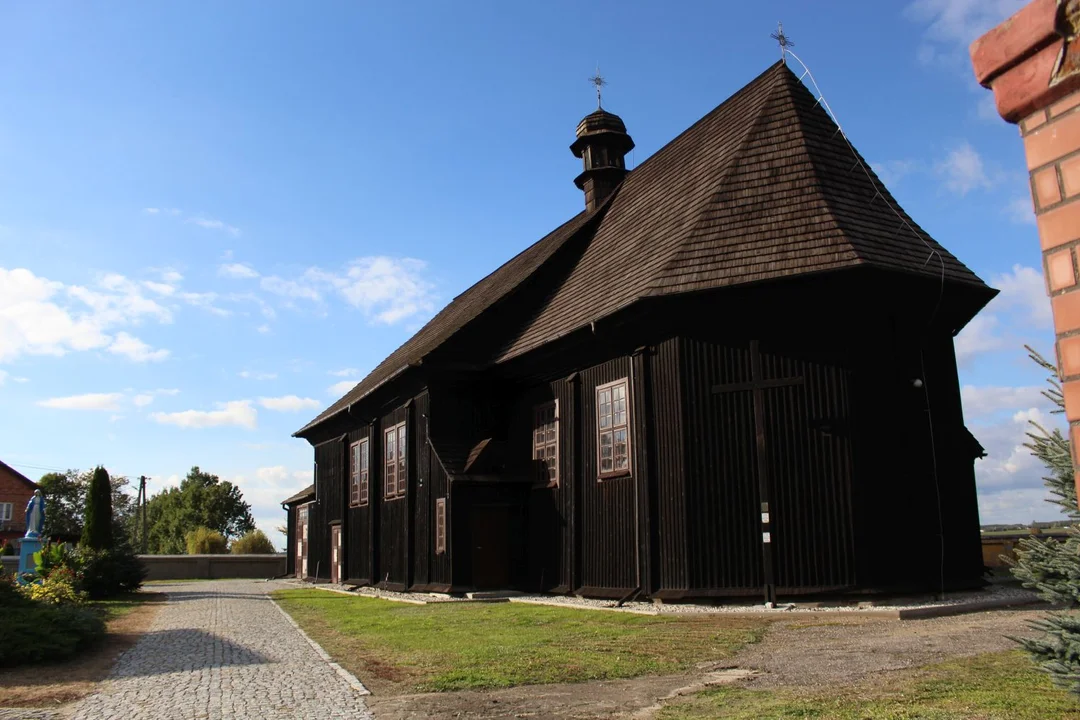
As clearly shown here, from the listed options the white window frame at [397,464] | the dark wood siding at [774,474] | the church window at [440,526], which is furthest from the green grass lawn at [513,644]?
the white window frame at [397,464]

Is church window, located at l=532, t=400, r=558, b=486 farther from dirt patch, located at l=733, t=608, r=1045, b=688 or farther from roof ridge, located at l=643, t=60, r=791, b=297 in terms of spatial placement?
dirt patch, located at l=733, t=608, r=1045, b=688

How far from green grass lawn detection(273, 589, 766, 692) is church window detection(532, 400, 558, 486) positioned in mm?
3547

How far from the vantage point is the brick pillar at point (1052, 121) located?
2389 millimetres

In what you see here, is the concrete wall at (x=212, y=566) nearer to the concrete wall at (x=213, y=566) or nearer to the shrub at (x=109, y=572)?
the concrete wall at (x=213, y=566)

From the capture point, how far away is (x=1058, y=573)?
17.9 ft

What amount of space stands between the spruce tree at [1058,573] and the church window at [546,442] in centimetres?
1326

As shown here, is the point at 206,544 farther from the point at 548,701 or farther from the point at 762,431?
the point at 548,701

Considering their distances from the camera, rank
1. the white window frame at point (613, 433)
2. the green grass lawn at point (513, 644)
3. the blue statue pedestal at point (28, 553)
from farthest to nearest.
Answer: the blue statue pedestal at point (28, 553), the white window frame at point (613, 433), the green grass lawn at point (513, 644)

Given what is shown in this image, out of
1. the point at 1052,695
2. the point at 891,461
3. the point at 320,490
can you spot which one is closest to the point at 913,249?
the point at 891,461

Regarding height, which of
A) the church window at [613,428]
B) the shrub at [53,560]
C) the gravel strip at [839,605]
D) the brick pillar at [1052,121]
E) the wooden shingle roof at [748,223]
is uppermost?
the wooden shingle roof at [748,223]

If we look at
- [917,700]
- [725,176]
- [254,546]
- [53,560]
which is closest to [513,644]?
[917,700]

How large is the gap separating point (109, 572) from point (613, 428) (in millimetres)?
13362

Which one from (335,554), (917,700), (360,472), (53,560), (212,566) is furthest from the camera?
(212,566)

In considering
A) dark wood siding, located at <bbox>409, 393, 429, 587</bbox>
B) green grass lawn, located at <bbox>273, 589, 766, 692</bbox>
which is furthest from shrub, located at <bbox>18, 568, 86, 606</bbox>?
dark wood siding, located at <bbox>409, 393, 429, 587</bbox>
